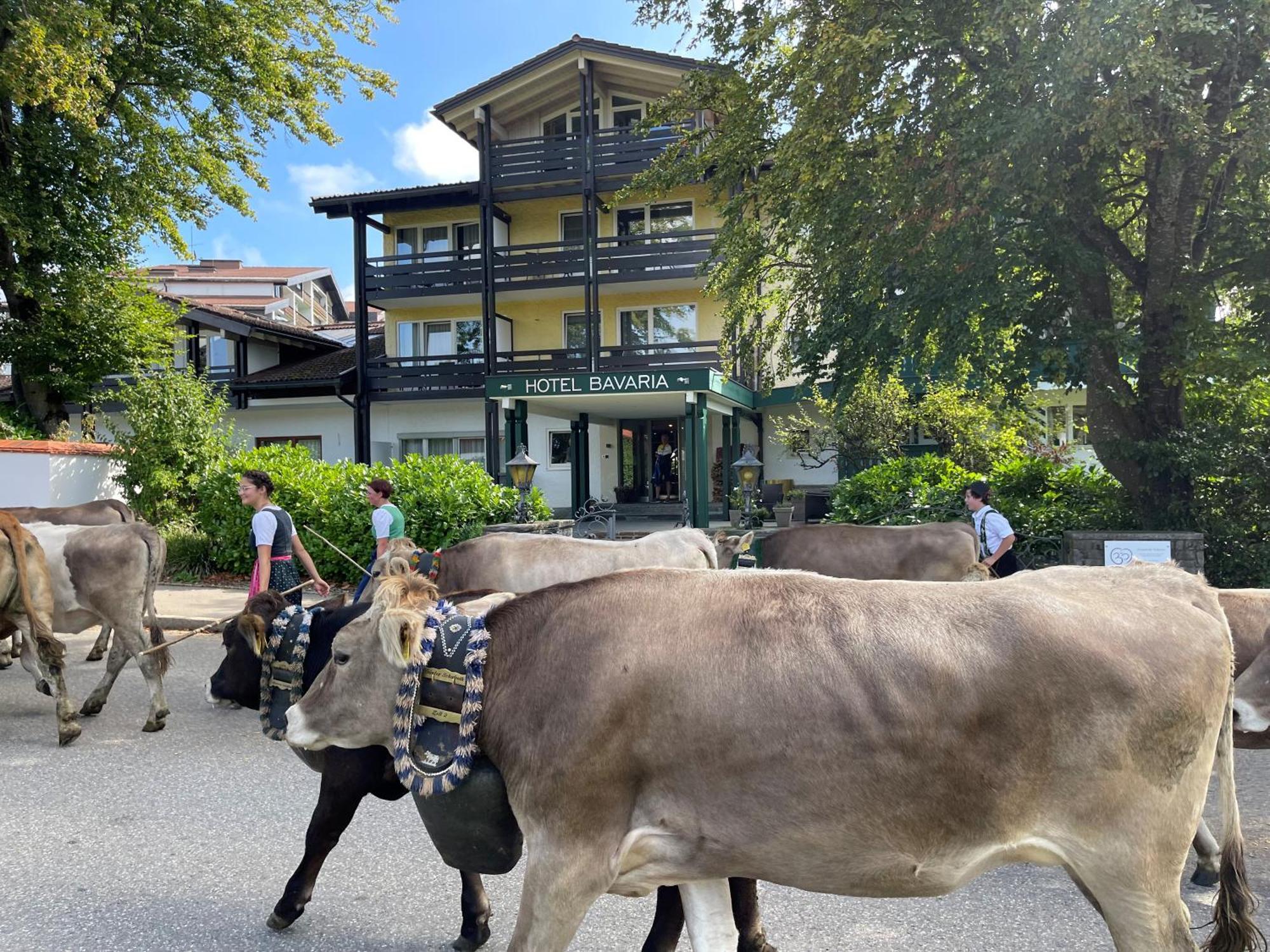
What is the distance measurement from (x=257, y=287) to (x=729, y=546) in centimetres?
3612

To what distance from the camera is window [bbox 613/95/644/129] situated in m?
24.2

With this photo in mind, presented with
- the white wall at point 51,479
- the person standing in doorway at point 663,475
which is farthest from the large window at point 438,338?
the white wall at point 51,479

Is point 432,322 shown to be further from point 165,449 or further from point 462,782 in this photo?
point 462,782

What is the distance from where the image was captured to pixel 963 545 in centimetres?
894

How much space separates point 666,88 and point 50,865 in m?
23.0

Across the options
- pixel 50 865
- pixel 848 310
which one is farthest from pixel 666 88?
pixel 50 865

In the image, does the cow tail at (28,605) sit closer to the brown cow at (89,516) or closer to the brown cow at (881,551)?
the brown cow at (89,516)

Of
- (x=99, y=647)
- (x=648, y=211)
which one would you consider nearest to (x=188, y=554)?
(x=99, y=647)

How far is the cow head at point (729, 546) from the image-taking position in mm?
8711

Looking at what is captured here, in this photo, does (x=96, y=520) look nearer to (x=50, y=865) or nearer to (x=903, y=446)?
(x=50, y=865)

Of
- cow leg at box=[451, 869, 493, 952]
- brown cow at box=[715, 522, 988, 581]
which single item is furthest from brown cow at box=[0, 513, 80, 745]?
brown cow at box=[715, 522, 988, 581]

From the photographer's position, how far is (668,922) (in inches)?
126

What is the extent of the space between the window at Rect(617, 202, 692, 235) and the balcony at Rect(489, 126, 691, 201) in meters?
1.65

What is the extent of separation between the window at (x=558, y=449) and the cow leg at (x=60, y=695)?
1838 centimetres
